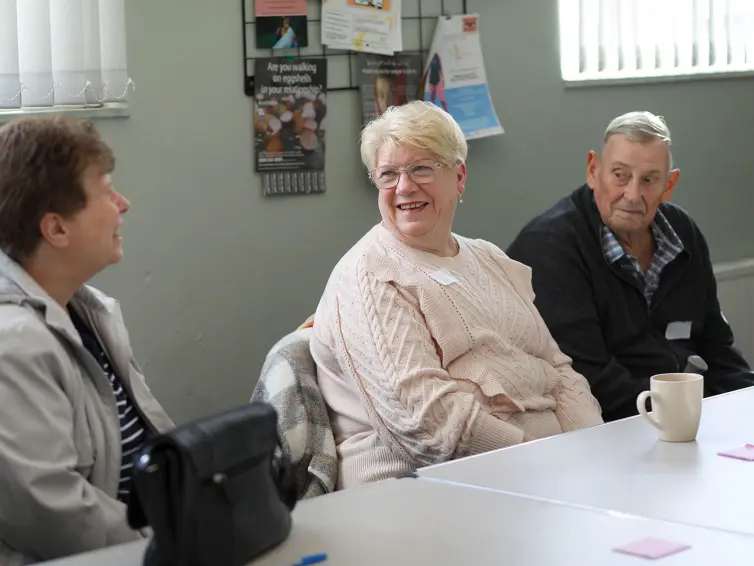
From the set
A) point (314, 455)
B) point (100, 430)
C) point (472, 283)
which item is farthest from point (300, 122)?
point (100, 430)

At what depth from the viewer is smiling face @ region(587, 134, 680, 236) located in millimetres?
3018

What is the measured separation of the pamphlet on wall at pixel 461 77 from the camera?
3.55 m

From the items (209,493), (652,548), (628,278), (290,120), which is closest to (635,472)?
(652,548)

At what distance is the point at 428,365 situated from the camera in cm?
228

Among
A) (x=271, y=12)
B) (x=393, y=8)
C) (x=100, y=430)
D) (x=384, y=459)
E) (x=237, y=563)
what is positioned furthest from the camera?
(x=393, y=8)

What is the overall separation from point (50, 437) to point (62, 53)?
1.37 metres

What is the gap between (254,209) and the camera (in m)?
3.20

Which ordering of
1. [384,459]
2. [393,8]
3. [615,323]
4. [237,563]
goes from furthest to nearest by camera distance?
1. [393,8]
2. [615,323]
3. [384,459]
4. [237,563]

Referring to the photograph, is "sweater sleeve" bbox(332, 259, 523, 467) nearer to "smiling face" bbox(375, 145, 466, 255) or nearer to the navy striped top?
"smiling face" bbox(375, 145, 466, 255)

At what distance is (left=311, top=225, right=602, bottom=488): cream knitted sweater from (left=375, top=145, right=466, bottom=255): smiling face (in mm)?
39

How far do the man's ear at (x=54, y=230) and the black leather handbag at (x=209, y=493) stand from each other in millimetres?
638

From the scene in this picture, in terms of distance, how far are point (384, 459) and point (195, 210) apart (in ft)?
3.54

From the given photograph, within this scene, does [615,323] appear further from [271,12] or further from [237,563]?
[237,563]

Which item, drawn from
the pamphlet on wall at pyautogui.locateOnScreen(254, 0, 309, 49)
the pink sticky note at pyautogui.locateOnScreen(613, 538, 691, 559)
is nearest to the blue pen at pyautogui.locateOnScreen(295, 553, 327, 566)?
the pink sticky note at pyautogui.locateOnScreen(613, 538, 691, 559)
